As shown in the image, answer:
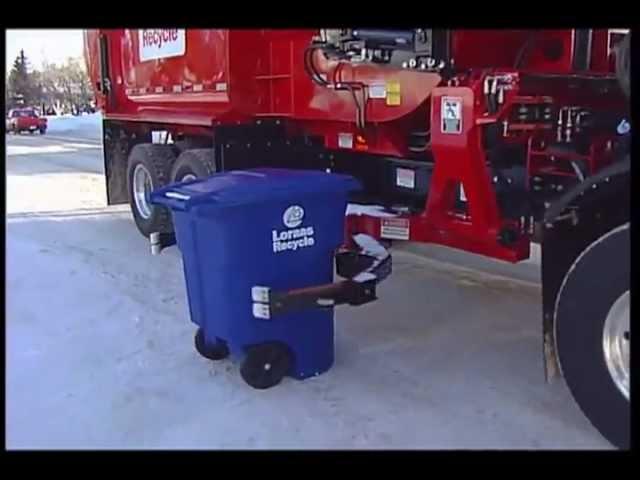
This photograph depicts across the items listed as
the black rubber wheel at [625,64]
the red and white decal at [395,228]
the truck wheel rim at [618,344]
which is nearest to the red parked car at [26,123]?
the red and white decal at [395,228]

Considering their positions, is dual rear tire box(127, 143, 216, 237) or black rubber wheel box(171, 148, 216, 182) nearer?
black rubber wheel box(171, 148, 216, 182)

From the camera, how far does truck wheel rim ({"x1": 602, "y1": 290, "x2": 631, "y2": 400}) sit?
3.01 metres

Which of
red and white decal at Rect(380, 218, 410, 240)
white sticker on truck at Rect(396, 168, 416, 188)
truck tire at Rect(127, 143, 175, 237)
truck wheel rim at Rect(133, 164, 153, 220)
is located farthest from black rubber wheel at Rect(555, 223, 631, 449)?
truck wheel rim at Rect(133, 164, 153, 220)

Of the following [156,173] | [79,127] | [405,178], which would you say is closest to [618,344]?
[405,178]

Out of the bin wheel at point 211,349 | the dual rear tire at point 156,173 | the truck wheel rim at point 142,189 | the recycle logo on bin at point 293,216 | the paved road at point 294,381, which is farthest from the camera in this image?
the truck wheel rim at point 142,189

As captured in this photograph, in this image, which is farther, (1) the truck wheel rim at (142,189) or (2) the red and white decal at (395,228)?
(1) the truck wheel rim at (142,189)

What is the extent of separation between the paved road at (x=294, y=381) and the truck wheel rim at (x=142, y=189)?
1.56 metres

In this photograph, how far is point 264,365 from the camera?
3846 mm

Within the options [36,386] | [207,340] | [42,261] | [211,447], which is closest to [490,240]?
[207,340]

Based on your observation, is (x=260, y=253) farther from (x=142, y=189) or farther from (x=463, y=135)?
(x=142, y=189)

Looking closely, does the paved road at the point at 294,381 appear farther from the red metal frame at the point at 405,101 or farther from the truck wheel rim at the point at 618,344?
the red metal frame at the point at 405,101

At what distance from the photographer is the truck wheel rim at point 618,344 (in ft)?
9.87

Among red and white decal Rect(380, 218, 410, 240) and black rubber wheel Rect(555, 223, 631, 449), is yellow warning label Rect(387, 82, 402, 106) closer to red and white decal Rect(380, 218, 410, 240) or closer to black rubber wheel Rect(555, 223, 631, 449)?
red and white decal Rect(380, 218, 410, 240)
